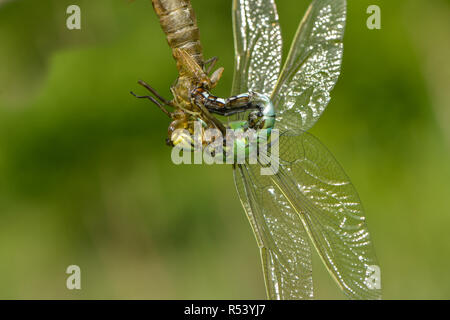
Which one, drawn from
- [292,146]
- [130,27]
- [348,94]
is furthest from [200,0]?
[292,146]

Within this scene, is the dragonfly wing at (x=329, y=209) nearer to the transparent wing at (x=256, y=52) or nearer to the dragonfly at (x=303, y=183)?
the dragonfly at (x=303, y=183)

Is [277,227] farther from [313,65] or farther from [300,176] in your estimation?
[313,65]

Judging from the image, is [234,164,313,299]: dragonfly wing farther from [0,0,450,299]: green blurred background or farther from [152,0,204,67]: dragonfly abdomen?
[0,0,450,299]: green blurred background

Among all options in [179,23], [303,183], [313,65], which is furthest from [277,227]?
[179,23]

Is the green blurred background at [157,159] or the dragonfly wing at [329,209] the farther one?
the green blurred background at [157,159]

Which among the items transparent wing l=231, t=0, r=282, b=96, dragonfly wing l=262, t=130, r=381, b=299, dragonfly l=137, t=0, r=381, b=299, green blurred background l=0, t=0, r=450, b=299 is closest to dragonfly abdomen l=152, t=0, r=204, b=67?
dragonfly l=137, t=0, r=381, b=299

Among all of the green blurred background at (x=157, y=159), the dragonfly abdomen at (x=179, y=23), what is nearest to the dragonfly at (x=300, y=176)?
the dragonfly abdomen at (x=179, y=23)

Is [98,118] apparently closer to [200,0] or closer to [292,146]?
[200,0]
